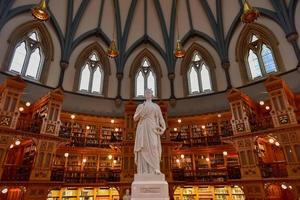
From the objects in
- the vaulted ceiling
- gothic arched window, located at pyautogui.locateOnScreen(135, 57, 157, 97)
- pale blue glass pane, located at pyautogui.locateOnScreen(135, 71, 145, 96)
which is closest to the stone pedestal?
gothic arched window, located at pyautogui.locateOnScreen(135, 57, 157, 97)

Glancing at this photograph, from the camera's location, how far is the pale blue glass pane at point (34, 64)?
16.9 m

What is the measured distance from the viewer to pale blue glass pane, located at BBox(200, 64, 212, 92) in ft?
63.1

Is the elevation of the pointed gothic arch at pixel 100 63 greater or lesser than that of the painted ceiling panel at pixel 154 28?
lesser

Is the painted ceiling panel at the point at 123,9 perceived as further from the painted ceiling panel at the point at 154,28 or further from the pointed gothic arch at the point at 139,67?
the pointed gothic arch at the point at 139,67

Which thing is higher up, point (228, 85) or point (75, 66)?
point (75, 66)

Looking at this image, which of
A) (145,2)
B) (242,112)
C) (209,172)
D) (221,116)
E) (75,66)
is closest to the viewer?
(242,112)

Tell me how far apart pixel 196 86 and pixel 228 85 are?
2.82m

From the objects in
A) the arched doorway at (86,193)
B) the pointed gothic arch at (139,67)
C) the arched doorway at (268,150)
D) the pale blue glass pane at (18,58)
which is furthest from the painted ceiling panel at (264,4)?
the pale blue glass pane at (18,58)

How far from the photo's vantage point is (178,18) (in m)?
20.5

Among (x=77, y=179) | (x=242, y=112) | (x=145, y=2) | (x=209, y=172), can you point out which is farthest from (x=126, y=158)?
(x=145, y=2)

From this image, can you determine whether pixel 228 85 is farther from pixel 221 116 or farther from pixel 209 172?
pixel 209 172

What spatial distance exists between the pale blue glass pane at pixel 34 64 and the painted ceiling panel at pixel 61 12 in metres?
2.87

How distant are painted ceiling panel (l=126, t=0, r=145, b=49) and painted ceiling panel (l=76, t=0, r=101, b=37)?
3.23 metres

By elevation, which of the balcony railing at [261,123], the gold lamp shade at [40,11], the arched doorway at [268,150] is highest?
the gold lamp shade at [40,11]
